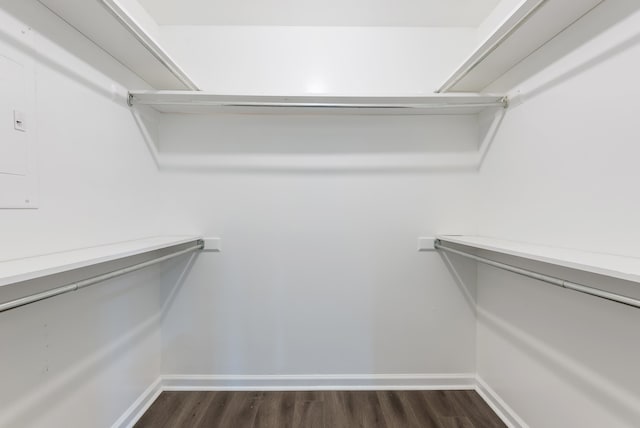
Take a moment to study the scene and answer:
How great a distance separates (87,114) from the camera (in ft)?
4.16

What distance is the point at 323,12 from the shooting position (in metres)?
1.76

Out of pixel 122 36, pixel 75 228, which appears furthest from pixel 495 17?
pixel 75 228

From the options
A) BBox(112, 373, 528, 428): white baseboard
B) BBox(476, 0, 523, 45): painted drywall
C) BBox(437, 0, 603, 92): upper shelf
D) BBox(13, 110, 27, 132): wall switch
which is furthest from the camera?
BBox(112, 373, 528, 428): white baseboard

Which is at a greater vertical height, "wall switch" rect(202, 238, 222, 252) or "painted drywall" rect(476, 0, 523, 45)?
"painted drywall" rect(476, 0, 523, 45)

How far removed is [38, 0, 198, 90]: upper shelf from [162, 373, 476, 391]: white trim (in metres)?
2.03

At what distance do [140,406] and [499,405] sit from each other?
2.28 meters

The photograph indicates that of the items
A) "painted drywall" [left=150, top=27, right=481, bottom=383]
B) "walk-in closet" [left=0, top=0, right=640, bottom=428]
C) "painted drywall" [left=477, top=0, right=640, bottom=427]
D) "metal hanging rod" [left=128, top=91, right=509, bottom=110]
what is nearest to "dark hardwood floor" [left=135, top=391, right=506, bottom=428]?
"walk-in closet" [left=0, top=0, right=640, bottom=428]

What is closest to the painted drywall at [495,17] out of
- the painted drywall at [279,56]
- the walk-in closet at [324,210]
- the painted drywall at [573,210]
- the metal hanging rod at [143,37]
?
the walk-in closet at [324,210]

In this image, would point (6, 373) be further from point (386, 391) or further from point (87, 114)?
point (386, 391)

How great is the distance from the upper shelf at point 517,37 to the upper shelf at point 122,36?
1586mm

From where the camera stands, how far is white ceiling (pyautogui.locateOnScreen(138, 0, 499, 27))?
169 centimetres

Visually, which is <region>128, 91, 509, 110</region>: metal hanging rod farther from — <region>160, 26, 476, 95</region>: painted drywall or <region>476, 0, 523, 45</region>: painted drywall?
<region>476, 0, 523, 45</region>: painted drywall

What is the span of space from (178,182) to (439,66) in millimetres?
2102

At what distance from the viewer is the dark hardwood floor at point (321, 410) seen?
62.2 inches
